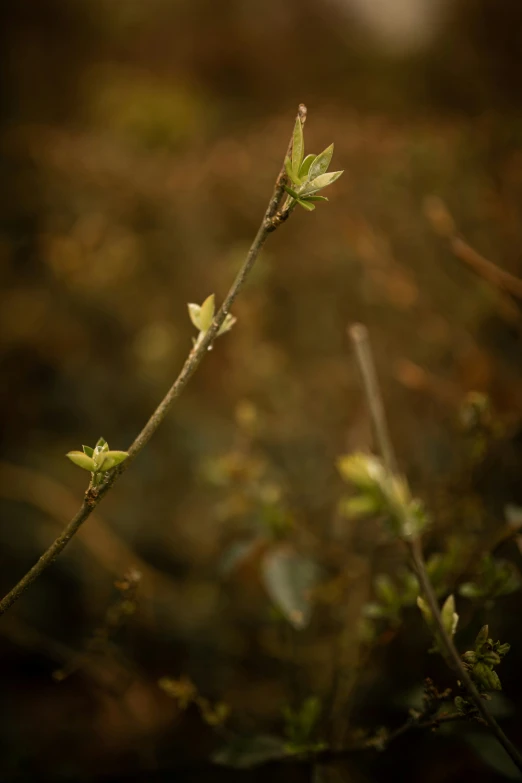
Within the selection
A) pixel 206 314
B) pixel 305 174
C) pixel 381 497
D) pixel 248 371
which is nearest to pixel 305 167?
pixel 305 174

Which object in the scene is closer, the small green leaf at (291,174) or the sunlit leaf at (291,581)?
the small green leaf at (291,174)

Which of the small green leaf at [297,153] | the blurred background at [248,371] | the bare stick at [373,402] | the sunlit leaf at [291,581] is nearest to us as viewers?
the small green leaf at [297,153]

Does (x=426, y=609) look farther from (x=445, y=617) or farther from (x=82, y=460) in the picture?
(x=82, y=460)

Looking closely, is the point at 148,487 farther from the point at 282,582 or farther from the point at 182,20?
the point at 182,20

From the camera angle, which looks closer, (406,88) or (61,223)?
(61,223)

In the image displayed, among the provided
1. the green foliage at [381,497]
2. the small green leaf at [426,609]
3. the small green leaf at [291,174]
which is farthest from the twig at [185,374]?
the small green leaf at [426,609]

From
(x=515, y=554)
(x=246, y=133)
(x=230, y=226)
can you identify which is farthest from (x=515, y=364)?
(x=246, y=133)

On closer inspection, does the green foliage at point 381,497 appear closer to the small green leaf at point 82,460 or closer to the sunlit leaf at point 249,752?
the small green leaf at point 82,460
